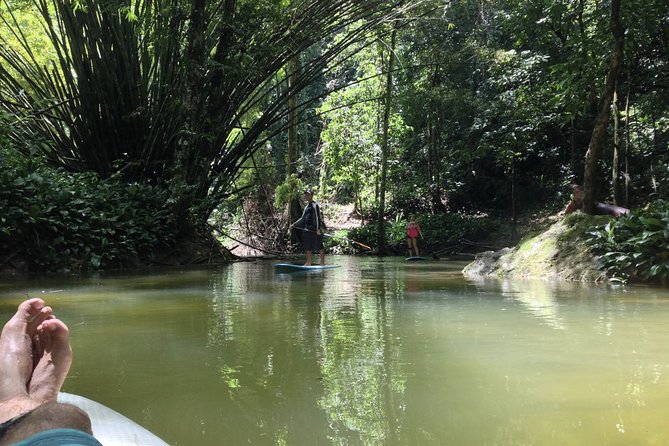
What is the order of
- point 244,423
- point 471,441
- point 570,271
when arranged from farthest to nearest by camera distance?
1. point 570,271
2. point 244,423
3. point 471,441

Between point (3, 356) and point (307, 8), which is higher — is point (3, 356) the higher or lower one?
the lower one

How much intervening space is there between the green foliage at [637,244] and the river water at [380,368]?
1.04 m

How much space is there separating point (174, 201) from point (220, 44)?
8.73ft

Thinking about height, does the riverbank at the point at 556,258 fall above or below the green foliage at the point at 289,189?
below

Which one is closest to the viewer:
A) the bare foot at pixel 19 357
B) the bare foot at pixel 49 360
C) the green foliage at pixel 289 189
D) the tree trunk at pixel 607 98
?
the bare foot at pixel 19 357

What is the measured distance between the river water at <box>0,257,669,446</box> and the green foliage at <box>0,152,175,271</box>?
294 centimetres

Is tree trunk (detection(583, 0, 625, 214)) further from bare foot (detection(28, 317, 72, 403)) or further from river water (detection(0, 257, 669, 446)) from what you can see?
bare foot (detection(28, 317, 72, 403))

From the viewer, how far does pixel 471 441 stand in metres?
1.47

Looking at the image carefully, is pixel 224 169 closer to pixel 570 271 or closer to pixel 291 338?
pixel 570 271

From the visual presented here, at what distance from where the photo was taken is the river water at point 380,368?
1572mm

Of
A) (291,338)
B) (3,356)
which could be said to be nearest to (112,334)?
(291,338)

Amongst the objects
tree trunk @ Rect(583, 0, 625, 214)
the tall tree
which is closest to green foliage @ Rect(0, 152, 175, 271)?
the tall tree

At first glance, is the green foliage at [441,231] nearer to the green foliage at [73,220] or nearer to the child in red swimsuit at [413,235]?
the child in red swimsuit at [413,235]

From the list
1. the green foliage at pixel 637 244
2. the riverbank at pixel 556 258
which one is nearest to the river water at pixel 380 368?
the green foliage at pixel 637 244
